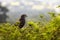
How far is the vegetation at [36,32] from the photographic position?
1.88 meters

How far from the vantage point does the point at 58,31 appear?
189 centimetres

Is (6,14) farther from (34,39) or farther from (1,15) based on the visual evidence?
(34,39)

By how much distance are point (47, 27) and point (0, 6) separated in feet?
53.8

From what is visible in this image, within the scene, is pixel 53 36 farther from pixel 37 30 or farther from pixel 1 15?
pixel 1 15

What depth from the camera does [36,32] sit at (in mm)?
1929

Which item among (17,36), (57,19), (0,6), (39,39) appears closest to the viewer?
(57,19)

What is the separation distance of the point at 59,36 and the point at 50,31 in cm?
7

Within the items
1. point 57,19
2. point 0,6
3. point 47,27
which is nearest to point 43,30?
point 47,27

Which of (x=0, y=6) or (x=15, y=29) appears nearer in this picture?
(x=15, y=29)

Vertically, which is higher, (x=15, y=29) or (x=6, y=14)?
(x=6, y=14)

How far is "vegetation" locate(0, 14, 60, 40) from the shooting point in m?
1.88

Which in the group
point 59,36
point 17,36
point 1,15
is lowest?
point 59,36

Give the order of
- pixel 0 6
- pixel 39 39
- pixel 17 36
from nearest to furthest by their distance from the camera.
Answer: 1. pixel 39 39
2. pixel 17 36
3. pixel 0 6

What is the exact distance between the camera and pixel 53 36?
188 centimetres
